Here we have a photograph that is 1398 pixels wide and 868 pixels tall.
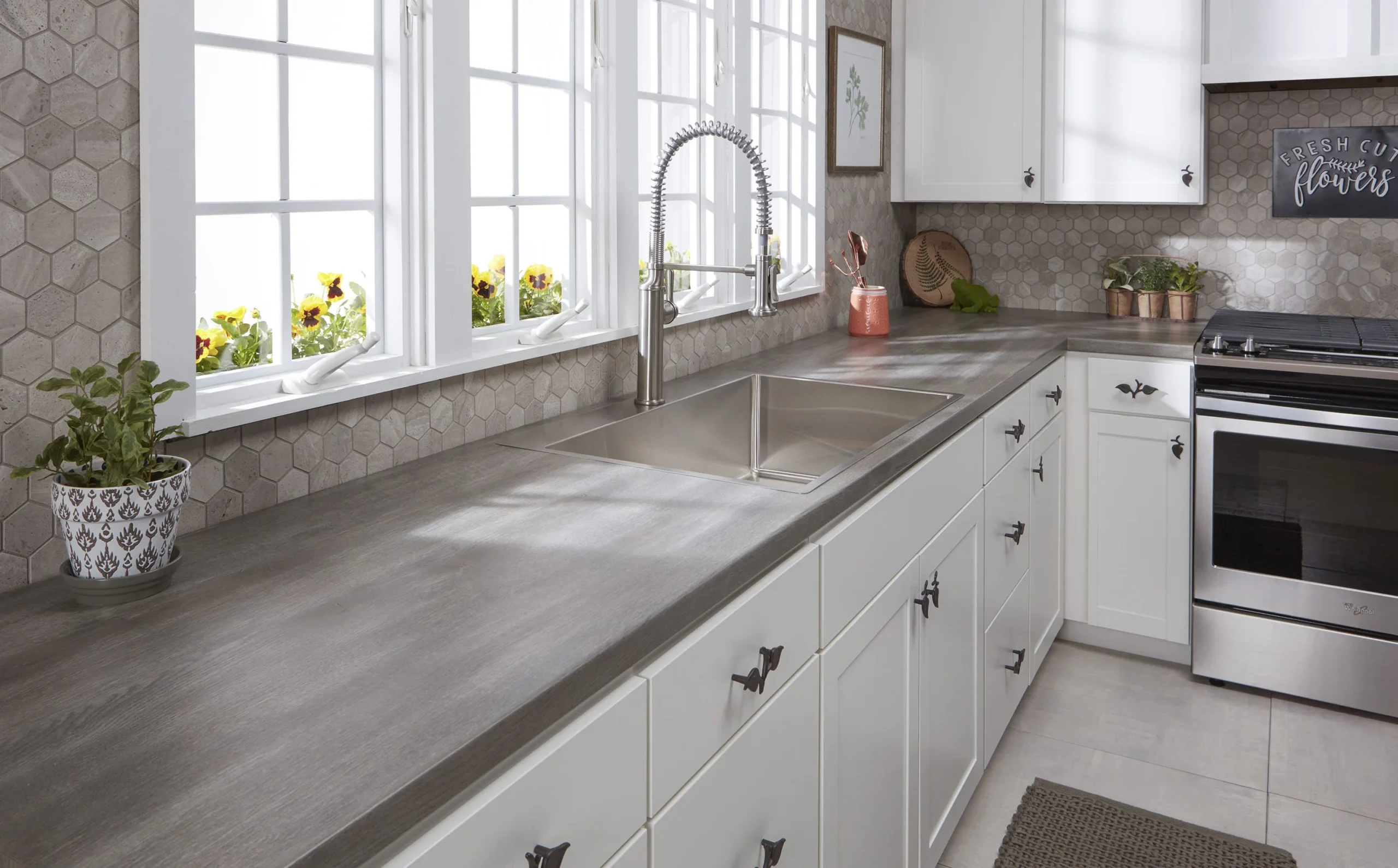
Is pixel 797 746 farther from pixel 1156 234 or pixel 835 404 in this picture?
pixel 1156 234

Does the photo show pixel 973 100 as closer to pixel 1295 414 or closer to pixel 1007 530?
pixel 1295 414

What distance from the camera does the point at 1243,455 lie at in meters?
2.80

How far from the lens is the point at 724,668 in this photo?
1.23 m

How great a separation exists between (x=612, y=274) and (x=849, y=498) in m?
0.86

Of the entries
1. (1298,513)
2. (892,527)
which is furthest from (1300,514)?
(892,527)

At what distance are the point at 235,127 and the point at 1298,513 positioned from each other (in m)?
2.58

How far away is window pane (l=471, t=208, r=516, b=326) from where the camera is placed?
75.0 inches

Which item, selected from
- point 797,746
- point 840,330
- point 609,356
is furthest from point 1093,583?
point 797,746

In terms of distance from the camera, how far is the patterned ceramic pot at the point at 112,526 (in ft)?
3.60

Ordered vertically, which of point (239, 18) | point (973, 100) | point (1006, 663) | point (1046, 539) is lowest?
point (1006, 663)

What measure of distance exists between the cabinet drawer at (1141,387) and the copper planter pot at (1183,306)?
55cm

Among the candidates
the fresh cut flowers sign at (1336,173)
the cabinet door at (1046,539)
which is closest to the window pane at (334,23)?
the cabinet door at (1046,539)

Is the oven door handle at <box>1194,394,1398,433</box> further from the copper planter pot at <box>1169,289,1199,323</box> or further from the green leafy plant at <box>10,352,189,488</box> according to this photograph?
the green leafy plant at <box>10,352,189,488</box>

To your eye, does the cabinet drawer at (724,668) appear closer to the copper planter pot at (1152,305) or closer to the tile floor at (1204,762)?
the tile floor at (1204,762)
